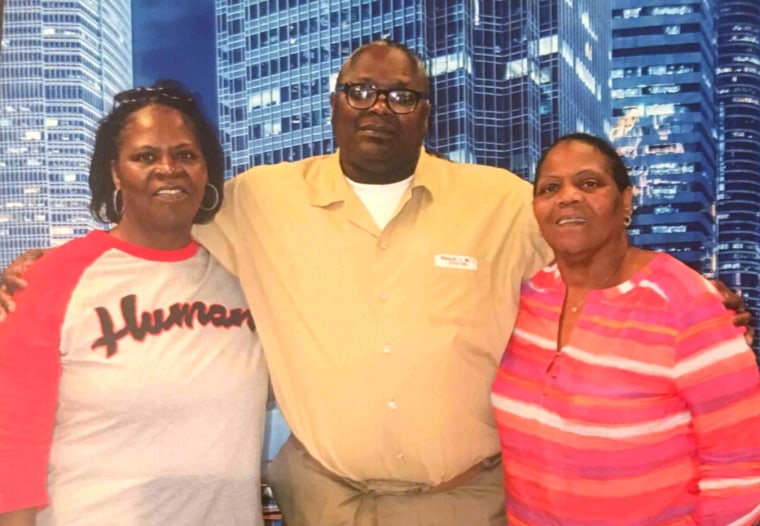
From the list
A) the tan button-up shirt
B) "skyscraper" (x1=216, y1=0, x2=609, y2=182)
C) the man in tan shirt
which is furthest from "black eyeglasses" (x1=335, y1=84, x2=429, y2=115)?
"skyscraper" (x1=216, y1=0, x2=609, y2=182)

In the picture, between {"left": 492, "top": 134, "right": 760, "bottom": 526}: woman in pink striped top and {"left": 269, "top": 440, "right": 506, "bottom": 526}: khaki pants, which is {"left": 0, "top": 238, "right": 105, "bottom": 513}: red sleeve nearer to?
{"left": 269, "top": 440, "right": 506, "bottom": 526}: khaki pants

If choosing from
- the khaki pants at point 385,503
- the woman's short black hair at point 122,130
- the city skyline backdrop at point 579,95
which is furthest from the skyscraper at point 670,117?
the woman's short black hair at point 122,130

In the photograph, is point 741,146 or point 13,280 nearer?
point 13,280

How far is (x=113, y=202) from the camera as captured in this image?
6.15 feet

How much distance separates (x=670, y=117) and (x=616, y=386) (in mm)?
1953

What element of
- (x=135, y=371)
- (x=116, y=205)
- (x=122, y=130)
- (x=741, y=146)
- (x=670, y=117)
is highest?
(x=670, y=117)

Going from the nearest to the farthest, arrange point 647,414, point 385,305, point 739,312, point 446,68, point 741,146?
point 647,414 → point 739,312 → point 385,305 → point 741,146 → point 446,68

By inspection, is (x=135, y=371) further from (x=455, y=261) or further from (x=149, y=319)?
(x=455, y=261)

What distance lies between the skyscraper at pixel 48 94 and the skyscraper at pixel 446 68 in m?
0.50

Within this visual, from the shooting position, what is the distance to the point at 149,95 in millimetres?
1862

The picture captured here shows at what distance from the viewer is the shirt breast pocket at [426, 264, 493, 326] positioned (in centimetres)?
182

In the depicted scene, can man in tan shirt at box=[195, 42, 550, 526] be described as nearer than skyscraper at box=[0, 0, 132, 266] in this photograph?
Yes

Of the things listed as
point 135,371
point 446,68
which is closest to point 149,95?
point 135,371

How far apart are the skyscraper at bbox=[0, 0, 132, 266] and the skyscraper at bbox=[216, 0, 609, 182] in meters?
0.50
